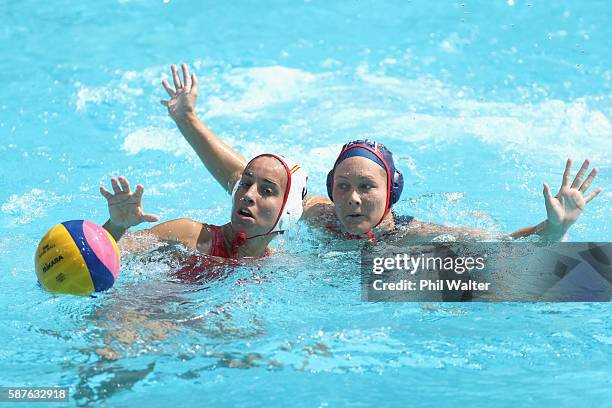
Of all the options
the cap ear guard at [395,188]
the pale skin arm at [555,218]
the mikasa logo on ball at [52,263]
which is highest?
the cap ear guard at [395,188]

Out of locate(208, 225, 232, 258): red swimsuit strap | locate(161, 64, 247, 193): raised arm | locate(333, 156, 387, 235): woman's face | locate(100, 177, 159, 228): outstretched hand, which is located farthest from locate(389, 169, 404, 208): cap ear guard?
locate(100, 177, 159, 228): outstretched hand

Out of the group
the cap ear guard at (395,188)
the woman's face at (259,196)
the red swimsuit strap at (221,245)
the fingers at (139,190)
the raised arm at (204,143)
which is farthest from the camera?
the raised arm at (204,143)

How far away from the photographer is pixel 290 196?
5695mm

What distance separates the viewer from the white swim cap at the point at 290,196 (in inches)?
223

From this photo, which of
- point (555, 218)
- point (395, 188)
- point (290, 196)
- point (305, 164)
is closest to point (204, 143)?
point (290, 196)

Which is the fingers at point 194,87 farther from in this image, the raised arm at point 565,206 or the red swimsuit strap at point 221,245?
the raised arm at point 565,206

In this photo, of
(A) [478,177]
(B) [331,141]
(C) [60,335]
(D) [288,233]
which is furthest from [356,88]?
(C) [60,335]

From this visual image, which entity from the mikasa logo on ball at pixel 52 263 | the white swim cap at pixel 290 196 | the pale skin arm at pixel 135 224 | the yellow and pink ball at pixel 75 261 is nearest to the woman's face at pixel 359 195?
the white swim cap at pixel 290 196

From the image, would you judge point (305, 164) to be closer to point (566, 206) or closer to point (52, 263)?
point (566, 206)

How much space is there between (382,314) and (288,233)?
106cm

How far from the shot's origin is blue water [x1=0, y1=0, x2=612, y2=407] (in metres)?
4.73

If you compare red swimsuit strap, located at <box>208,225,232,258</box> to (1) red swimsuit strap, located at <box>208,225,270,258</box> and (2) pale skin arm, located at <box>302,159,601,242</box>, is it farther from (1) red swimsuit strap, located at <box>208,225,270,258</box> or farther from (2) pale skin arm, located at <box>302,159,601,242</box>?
(2) pale skin arm, located at <box>302,159,601,242</box>

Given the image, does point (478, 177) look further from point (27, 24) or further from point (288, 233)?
point (27, 24)

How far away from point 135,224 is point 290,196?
113cm
